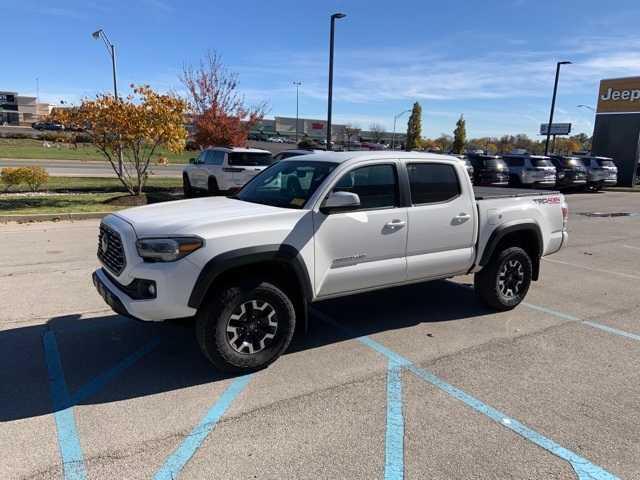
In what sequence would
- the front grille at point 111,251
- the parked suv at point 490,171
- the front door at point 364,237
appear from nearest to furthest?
the front grille at point 111,251
the front door at point 364,237
the parked suv at point 490,171

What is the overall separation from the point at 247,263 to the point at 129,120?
10584 millimetres

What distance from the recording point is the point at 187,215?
4.09 metres

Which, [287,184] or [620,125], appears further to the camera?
[620,125]

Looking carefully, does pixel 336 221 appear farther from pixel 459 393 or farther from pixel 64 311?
pixel 64 311

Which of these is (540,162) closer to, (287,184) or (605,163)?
(605,163)

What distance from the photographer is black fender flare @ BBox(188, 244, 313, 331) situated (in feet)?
12.1

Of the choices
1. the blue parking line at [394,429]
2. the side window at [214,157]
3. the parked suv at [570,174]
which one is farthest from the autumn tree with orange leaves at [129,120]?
the parked suv at [570,174]

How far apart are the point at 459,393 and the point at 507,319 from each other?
208 centimetres

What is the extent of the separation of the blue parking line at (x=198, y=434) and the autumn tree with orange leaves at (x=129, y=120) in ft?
35.2

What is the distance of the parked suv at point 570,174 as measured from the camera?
80.8ft

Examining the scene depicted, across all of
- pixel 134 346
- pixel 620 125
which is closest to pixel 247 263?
pixel 134 346

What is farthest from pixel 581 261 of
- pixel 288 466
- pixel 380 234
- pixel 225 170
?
pixel 225 170

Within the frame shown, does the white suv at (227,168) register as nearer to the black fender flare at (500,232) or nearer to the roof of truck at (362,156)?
the roof of truck at (362,156)

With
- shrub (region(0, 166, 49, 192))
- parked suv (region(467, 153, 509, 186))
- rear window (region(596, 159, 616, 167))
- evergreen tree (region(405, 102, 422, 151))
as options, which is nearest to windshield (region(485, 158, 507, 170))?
parked suv (region(467, 153, 509, 186))
